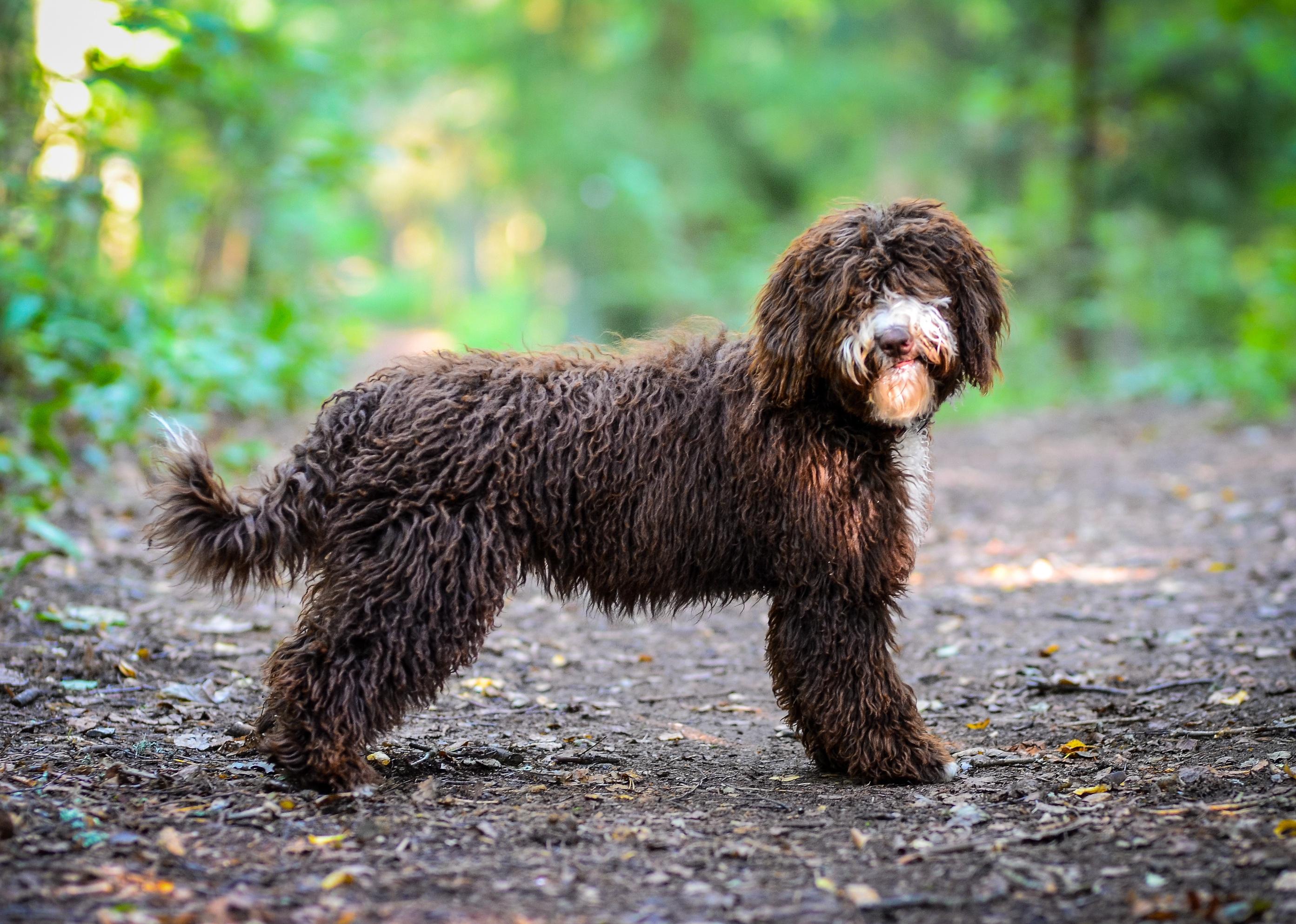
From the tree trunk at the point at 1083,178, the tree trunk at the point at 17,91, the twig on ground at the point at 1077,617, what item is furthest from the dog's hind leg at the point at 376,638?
the tree trunk at the point at 1083,178

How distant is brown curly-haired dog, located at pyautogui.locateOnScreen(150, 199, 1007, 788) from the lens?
151 inches

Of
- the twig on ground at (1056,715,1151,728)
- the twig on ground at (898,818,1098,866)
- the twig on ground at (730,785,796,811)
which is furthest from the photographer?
the twig on ground at (1056,715,1151,728)

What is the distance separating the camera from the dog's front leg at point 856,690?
13.5 feet

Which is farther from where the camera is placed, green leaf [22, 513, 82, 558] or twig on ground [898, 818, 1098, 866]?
green leaf [22, 513, 82, 558]

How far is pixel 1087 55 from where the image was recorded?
581 inches

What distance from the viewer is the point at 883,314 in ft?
12.7

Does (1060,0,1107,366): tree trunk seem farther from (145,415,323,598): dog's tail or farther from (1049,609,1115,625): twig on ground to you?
(145,415,323,598): dog's tail

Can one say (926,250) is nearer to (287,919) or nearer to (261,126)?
(287,919)

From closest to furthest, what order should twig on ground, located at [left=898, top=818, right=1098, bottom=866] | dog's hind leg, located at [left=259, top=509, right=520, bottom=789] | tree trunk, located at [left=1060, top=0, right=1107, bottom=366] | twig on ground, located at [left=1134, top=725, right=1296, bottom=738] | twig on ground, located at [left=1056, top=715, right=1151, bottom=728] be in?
1. twig on ground, located at [left=898, top=818, right=1098, bottom=866]
2. dog's hind leg, located at [left=259, top=509, right=520, bottom=789]
3. twig on ground, located at [left=1134, top=725, right=1296, bottom=738]
4. twig on ground, located at [left=1056, top=715, right=1151, bottom=728]
5. tree trunk, located at [left=1060, top=0, right=1107, bottom=366]

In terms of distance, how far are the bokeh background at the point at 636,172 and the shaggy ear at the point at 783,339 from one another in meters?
4.49

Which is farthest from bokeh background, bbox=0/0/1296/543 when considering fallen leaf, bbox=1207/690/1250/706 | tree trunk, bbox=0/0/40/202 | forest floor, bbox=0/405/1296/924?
fallen leaf, bbox=1207/690/1250/706

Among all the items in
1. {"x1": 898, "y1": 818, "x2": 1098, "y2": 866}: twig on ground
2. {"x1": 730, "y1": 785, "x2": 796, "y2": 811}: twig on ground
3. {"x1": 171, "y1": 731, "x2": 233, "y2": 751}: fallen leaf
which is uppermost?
{"x1": 898, "y1": 818, "x2": 1098, "y2": 866}: twig on ground

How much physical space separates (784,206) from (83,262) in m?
14.2

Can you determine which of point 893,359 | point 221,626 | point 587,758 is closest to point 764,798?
point 587,758
